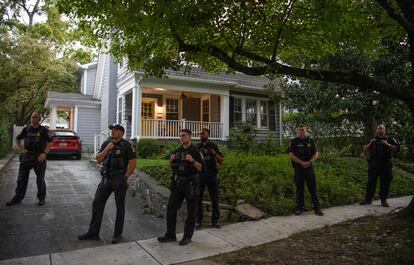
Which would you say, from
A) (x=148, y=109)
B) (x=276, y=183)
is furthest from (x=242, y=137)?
(x=276, y=183)

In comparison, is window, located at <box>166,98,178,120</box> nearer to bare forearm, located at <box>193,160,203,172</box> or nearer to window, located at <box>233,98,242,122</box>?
window, located at <box>233,98,242,122</box>

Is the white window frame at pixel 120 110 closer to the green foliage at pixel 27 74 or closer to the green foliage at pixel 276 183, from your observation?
the green foliage at pixel 276 183

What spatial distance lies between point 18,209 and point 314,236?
19.5 feet

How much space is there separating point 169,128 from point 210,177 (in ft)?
33.3

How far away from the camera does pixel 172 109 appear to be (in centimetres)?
1933

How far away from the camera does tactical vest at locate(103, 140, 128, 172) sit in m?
6.07

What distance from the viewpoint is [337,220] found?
7.44m

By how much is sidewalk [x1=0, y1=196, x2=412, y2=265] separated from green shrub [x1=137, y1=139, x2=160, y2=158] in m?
8.16

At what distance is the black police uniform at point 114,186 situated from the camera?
606cm

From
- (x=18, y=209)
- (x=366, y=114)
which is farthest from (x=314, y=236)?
(x=366, y=114)

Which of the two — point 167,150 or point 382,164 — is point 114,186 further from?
point 167,150

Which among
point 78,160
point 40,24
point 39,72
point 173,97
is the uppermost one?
point 40,24

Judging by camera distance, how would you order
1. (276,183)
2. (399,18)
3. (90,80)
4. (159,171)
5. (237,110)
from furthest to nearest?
(90,80) → (237,110) → (159,171) → (276,183) → (399,18)

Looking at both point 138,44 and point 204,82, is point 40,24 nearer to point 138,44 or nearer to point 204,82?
point 204,82
